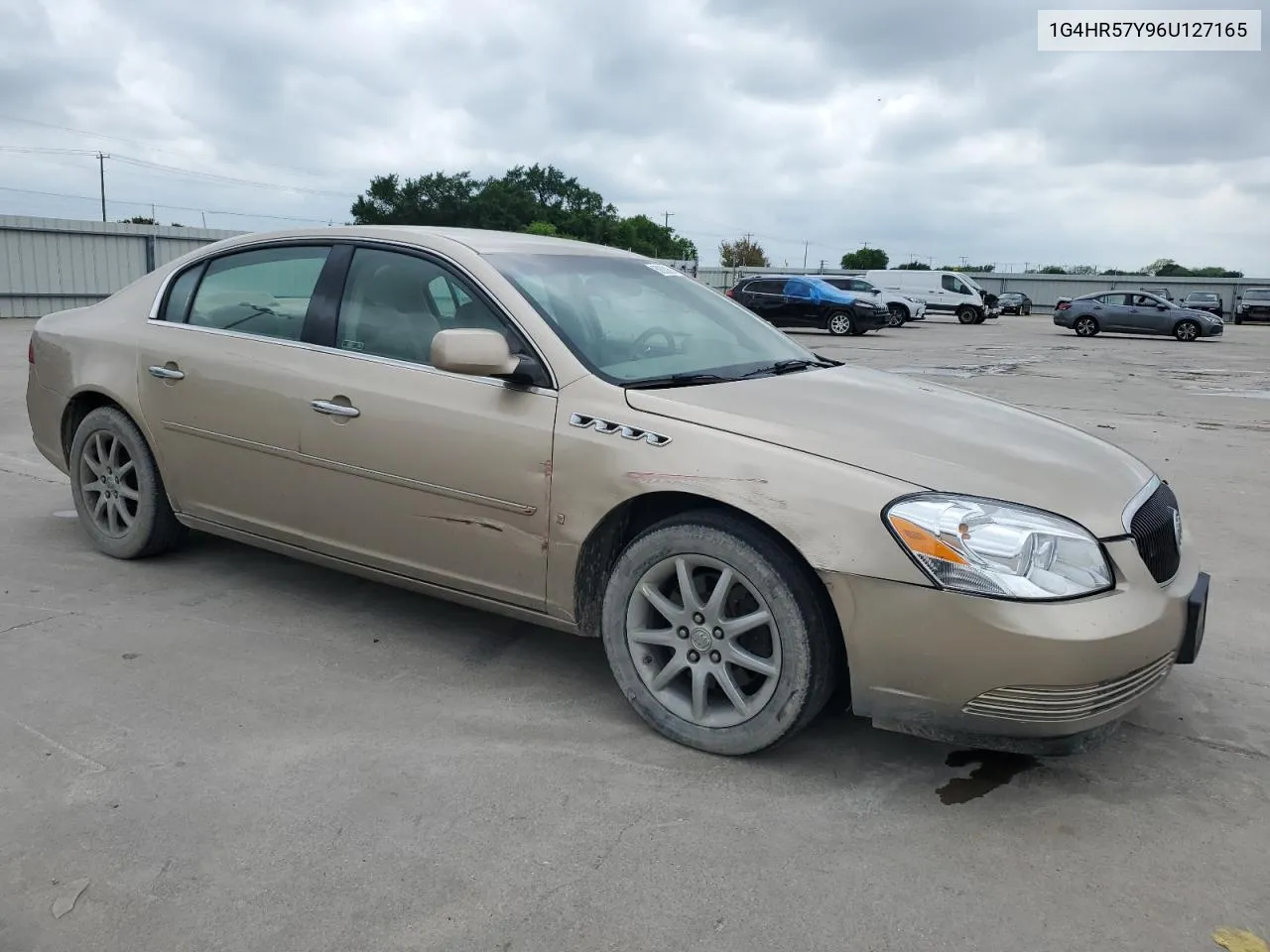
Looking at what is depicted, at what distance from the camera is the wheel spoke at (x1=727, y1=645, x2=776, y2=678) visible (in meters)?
2.96

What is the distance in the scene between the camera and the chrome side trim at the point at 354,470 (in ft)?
11.1

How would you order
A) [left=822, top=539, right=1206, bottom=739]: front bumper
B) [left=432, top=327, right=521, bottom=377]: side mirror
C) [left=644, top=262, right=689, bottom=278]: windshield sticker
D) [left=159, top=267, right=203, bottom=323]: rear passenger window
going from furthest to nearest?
1. [left=159, top=267, right=203, bottom=323]: rear passenger window
2. [left=644, top=262, right=689, bottom=278]: windshield sticker
3. [left=432, top=327, right=521, bottom=377]: side mirror
4. [left=822, top=539, right=1206, bottom=739]: front bumper

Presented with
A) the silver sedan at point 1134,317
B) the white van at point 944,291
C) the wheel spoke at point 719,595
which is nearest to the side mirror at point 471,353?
the wheel spoke at point 719,595

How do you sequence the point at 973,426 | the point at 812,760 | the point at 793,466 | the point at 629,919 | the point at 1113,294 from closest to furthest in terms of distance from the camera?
the point at 629,919
the point at 793,466
the point at 812,760
the point at 973,426
the point at 1113,294

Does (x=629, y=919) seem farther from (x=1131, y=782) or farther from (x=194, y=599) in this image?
(x=194, y=599)

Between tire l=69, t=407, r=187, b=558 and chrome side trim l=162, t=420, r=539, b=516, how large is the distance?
330 millimetres

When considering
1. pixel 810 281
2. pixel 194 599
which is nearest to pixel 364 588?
pixel 194 599

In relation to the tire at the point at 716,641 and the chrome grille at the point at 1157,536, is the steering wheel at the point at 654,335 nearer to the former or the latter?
the tire at the point at 716,641

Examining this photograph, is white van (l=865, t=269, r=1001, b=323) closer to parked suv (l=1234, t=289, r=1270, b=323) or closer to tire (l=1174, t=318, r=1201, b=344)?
tire (l=1174, t=318, r=1201, b=344)

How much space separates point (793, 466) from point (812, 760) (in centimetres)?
89

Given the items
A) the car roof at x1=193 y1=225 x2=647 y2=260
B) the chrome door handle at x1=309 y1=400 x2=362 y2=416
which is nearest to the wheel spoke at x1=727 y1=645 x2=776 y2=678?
the chrome door handle at x1=309 y1=400 x2=362 y2=416

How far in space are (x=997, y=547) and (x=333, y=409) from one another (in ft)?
7.58

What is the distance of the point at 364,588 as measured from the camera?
4.60 meters

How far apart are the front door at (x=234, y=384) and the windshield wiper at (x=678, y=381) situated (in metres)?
1.35
